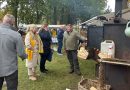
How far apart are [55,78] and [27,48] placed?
151 cm

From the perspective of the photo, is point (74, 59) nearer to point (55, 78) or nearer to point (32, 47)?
point (55, 78)

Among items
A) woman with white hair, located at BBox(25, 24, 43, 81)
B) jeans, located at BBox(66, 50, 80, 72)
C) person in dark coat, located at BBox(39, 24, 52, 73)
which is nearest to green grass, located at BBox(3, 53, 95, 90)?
jeans, located at BBox(66, 50, 80, 72)

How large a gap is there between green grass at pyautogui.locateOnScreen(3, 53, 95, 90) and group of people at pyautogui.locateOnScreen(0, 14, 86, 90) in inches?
13.1

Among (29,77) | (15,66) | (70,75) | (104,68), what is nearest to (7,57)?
(15,66)

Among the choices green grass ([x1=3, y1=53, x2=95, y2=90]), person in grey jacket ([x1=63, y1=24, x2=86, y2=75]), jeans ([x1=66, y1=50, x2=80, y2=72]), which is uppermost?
person in grey jacket ([x1=63, y1=24, x2=86, y2=75])

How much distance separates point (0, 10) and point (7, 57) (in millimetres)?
37095

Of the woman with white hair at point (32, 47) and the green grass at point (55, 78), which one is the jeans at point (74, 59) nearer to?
the green grass at point (55, 78)

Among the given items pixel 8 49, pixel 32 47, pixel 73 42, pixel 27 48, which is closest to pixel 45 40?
pixel 73 42

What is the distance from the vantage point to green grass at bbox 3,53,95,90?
943cm

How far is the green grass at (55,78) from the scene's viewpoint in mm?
9430

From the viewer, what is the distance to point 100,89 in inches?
284

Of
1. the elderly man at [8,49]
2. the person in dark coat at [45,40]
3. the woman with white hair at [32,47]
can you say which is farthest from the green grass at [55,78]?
the elderly man at [8,49]

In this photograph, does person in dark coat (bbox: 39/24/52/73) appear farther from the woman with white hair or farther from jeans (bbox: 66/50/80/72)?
jeans (bbox: 66/50/80/72)

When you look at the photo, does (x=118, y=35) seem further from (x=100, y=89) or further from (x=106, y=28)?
(x=100, y=89)
